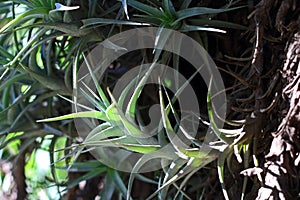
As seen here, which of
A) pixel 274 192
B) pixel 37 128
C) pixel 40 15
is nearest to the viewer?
pixel 274 192

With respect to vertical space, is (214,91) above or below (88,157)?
above

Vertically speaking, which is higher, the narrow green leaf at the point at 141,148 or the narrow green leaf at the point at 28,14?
the narrow green leaf at the point at 28,14

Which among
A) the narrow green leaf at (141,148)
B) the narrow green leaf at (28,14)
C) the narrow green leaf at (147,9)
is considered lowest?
the narrow green leaf at (141,148)

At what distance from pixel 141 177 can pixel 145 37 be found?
0.55ft

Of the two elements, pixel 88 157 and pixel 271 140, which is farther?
pixel 88 157

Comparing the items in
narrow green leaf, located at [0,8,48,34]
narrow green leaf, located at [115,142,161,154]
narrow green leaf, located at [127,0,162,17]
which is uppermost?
narrow green leaf, located at [127,0,162,17]

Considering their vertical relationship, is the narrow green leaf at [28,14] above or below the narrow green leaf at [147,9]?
below

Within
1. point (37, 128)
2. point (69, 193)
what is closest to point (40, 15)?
point (37, 128)

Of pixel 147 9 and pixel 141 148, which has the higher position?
pixel 147 9

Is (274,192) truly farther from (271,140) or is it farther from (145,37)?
(145,37)

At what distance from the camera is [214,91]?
0.59 meters

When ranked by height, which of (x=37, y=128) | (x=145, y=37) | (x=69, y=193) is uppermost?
(x=145, y=37)

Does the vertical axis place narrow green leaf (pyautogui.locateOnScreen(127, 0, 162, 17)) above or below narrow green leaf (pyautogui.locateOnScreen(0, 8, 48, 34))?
above

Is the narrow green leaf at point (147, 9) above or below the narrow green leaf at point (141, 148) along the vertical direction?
above
